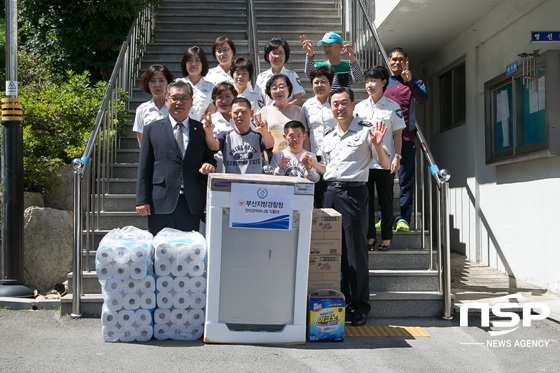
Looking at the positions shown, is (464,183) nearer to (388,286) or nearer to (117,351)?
(388,286)

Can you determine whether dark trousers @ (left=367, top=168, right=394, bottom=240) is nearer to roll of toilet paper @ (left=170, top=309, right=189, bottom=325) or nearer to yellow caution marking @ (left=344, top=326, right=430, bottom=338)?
yellow caution marking @ (left=344, top=326, right=430, bottom=338)

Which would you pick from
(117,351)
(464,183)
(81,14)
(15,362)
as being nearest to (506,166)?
(464,183)

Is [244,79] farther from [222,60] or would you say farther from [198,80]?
[222,60]

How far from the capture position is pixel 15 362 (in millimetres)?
3916

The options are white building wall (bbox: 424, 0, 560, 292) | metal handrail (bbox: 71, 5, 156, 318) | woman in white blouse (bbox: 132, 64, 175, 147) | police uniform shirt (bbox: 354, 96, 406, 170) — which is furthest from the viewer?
white building wall (bbox: 424, 0, 560, 292)

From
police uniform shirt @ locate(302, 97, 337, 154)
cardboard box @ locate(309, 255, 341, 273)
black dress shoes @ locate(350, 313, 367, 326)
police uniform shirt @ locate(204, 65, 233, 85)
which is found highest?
police uniform shirt @ locate(204, 65, 233, 85)

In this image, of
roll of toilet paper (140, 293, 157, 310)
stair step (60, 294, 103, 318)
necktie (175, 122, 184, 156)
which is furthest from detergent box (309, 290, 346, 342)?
stair step (60, 294, 103, 318)

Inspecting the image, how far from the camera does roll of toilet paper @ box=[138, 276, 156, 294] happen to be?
4391 millimetres

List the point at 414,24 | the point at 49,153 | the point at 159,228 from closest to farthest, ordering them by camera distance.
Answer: the point at 159,228 → the point at 49,153 → the point at 414,24

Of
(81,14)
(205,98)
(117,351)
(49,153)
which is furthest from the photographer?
A: (81,14)

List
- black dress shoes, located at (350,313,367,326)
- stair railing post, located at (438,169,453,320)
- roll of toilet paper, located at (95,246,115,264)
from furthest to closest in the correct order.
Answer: stair railing post, located at (438,169,453,320) < black dress shoes, located at (350,313,367,326) < roll of toilet paper, located at (95,246,115,264)

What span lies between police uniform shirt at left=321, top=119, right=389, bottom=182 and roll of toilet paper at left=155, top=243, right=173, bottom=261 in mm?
1409

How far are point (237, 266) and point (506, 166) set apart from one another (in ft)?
14.4

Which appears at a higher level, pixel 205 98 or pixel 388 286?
pixel 205 98
